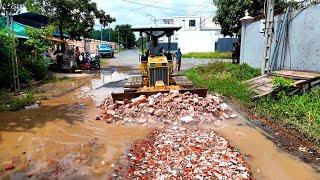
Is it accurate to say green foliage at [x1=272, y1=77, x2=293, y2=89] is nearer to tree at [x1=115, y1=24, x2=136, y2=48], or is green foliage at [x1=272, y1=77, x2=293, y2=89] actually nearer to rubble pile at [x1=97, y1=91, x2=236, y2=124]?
rubble pile at [x1=97, y1=91, x2=236, y2=124]

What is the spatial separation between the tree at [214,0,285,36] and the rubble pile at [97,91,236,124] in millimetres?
17065

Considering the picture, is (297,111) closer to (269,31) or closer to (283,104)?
(283,104)

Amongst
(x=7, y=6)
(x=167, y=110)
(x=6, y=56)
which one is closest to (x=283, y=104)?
(x=167, y=110)

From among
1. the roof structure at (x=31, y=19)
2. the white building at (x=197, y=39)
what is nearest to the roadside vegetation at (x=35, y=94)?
the roof structure at (x=31, y=19)

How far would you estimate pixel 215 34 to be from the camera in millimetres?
51156

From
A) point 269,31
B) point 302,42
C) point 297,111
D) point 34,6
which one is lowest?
point 297,111

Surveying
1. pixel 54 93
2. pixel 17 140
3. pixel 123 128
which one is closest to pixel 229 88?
pixel 123 128

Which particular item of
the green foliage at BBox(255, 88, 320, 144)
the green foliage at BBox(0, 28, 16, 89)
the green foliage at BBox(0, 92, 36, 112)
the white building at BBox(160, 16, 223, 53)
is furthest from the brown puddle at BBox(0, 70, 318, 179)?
the white building at BBox(160, 16, 223, 53)

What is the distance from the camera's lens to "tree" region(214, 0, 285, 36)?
82.9 ft

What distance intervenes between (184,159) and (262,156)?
67.2 inches

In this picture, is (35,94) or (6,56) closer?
(35,94)

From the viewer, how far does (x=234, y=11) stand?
25703mm

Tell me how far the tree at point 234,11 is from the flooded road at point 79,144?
17.9 metres

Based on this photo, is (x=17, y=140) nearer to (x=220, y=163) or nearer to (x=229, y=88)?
(x=220, y=163)
